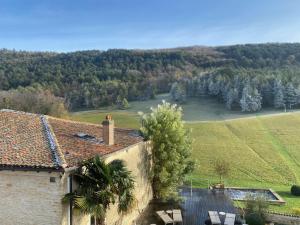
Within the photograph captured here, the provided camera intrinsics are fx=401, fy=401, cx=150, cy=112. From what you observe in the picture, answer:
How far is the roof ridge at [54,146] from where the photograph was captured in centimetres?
1680

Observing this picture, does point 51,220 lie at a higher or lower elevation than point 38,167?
lower

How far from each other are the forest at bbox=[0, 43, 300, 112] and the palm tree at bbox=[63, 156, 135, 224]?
69.9 meters

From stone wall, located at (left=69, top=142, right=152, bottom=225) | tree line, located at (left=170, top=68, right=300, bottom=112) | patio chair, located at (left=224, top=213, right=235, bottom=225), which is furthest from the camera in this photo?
tree line, located at (left=170, top=68, right=300, bottom=112)

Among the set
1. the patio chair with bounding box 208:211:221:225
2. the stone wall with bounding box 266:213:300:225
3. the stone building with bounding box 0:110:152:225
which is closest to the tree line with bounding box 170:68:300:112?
the stone wall with bounding box 266:213:300:225

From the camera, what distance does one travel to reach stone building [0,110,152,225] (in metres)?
16.9

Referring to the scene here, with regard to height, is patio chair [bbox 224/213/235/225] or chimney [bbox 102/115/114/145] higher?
chimney [bbox 102/115/114/145]

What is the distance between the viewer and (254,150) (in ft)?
188

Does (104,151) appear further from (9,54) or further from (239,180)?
(9,54)

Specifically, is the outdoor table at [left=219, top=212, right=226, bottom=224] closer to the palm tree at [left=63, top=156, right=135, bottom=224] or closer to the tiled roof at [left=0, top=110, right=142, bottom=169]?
the tiled roof at [left=0, top=110, right=142, bottom=169]

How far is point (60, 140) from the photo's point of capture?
20.5m

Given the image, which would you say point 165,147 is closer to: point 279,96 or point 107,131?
point 107,131

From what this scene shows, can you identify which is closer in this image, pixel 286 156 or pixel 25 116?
pixel 25 116

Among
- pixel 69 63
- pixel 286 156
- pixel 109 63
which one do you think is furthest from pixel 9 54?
pixel 286 156

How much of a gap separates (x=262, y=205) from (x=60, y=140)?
50.9ft
